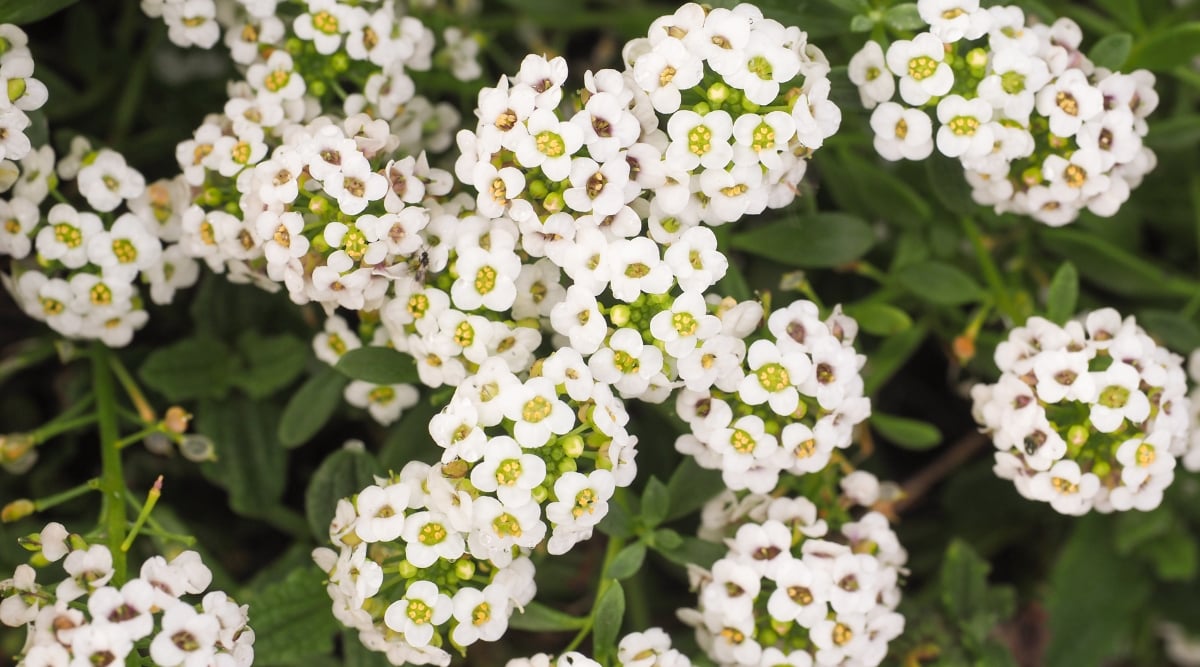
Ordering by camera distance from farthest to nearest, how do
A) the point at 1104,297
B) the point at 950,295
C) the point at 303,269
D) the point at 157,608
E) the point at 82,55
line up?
1. the point at 1104,297
2. the point at 82,55
3. the point at 950,295
4. the point at 303,269
5. the point at 157,608

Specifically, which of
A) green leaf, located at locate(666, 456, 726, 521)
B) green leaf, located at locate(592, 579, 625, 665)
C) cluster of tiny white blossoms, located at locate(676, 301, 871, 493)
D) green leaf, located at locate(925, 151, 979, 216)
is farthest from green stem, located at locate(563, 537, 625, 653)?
green leaf, located at locate(925, 151, 979, 216)

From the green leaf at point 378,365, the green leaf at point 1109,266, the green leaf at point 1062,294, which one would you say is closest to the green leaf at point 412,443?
the green leaf at point 378,365

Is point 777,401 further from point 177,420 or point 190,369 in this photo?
point 190,369

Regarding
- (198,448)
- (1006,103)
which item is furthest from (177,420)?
(1006,103)

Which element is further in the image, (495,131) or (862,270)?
(862,270)

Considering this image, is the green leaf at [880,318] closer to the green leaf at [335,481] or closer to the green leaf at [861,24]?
the green leaf at [861,24]

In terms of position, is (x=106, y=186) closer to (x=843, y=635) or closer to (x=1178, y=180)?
(x=843, y=635)

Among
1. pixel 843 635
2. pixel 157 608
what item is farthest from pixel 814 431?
pixel 157 608
